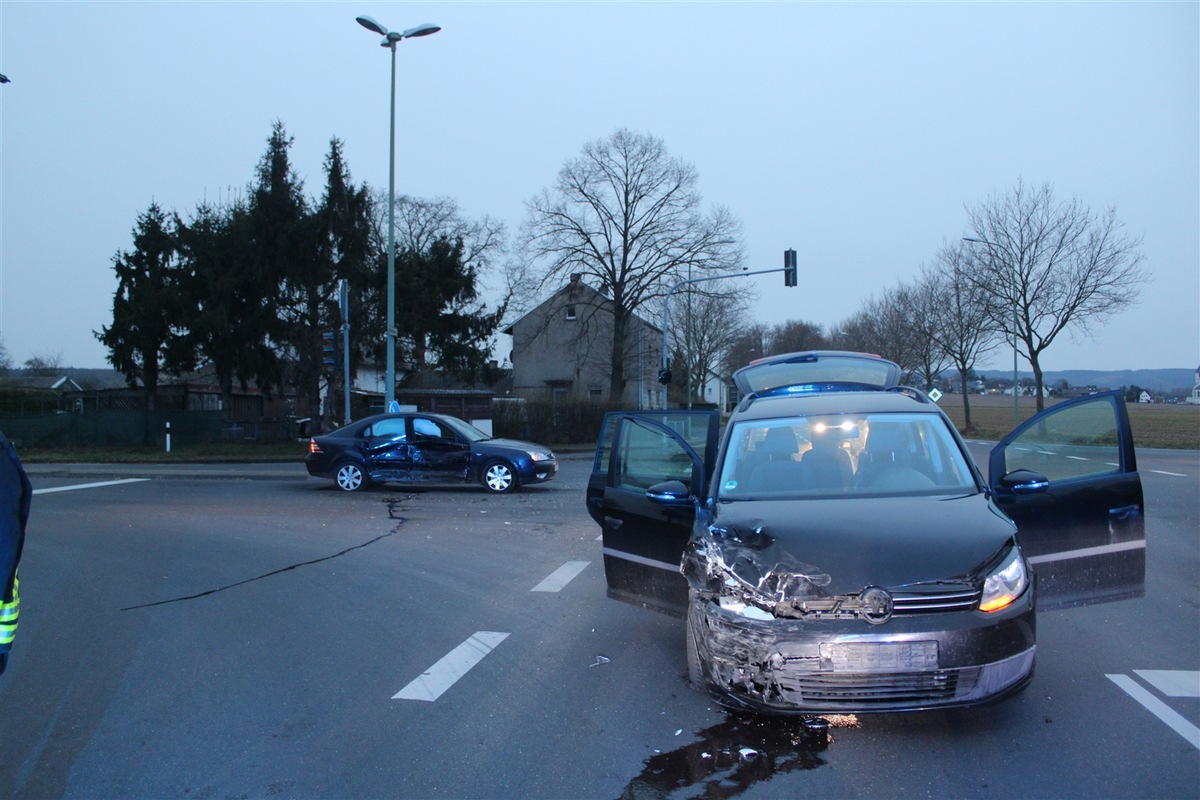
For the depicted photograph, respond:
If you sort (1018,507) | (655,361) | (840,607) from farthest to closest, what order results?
1. (655,361)
2. (1018,507)
3. (840,607)

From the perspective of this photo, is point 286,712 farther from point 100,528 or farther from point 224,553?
point 100,528

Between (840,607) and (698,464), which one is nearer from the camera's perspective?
(840,607)

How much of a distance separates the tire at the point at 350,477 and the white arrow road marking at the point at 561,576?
817cm

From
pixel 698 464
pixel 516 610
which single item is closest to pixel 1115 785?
pixel 698 464

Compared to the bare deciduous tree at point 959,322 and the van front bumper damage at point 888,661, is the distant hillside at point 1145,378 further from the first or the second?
the van front bumper damage at point 888,661

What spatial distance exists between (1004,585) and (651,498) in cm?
215

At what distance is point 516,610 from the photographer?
24.3 feet

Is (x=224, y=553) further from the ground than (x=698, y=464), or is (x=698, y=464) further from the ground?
(x=698, y=464)

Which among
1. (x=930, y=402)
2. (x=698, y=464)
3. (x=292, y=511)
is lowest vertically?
(x=292, y=511)

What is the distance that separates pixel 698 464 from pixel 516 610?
8.00ft

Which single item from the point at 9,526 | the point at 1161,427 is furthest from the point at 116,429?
the point at 1161,427

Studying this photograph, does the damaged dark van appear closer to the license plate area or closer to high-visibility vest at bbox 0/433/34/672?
the license plate area

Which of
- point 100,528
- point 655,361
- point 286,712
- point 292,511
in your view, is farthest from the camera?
point 655,361

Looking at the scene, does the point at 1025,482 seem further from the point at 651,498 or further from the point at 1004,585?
the point at 651,498
